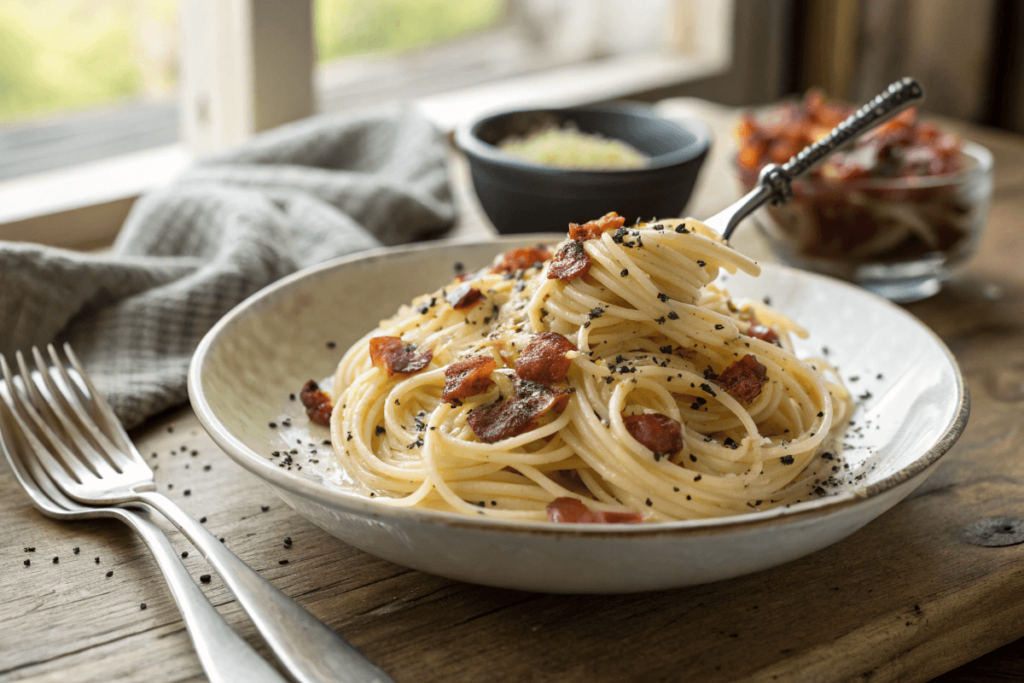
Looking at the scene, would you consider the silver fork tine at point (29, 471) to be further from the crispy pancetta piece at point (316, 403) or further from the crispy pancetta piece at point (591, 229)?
Answer: the crispy pancetta piece at point (591, 229)

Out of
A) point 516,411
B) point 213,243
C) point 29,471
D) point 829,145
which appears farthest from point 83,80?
point 516,411

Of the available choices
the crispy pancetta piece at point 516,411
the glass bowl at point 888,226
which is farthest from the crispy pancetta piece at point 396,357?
the glass bowl at point 888,226

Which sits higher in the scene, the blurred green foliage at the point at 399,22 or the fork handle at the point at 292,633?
the blurred green foliage at the point at 399,22

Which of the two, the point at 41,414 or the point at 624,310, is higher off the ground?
the point at 624,310

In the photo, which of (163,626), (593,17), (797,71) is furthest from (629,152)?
(797,71)

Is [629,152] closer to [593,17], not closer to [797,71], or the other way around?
[593,17]

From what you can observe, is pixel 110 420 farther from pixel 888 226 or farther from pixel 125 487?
pixel 888 226
